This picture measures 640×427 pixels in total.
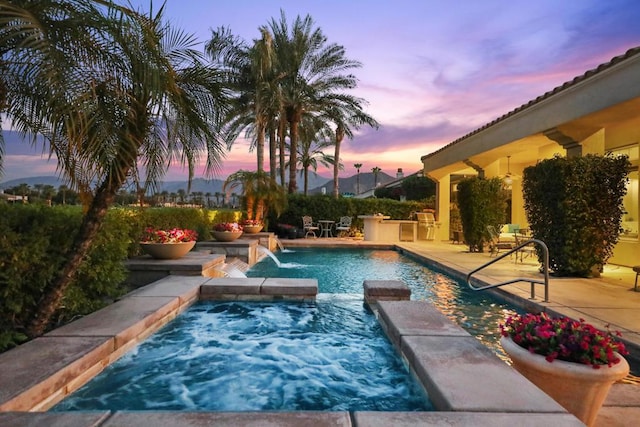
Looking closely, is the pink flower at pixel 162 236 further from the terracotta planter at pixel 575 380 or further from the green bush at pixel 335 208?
the green bush at pixel 335 208

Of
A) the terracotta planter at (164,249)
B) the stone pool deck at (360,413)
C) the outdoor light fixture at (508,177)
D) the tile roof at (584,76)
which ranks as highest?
the tile roof at (584,76)

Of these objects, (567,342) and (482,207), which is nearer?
(567,342)

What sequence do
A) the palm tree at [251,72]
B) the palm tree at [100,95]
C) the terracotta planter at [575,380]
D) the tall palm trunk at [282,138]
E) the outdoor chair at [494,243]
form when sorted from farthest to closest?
the tall palm trunk at [282,138] → the palm tree at [251,72] → the outdoor chair at [494,243] → the palm tree at [100,95] → the terracotta planter at [575,380]

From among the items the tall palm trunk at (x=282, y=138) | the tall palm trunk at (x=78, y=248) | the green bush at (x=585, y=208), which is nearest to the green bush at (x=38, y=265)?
the tall palm trunk at (x=78, y=248)

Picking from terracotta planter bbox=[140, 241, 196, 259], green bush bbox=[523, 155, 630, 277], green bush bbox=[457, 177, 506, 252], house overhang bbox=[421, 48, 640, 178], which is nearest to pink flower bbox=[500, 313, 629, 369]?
house overhang bbox=[421, 48, 640, 178]

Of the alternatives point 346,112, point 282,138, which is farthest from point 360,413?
point 282,138

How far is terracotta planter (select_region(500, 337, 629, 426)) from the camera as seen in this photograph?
7.64 ft

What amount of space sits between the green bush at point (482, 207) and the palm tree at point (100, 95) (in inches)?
394

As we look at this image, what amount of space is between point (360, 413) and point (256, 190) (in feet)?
49.0

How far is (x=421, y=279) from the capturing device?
8.93 m

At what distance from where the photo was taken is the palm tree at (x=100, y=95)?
2.81 m

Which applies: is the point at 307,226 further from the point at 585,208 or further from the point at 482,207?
the point at 585,208

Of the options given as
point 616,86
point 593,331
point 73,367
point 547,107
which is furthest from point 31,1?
point 547,107

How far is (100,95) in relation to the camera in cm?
348
